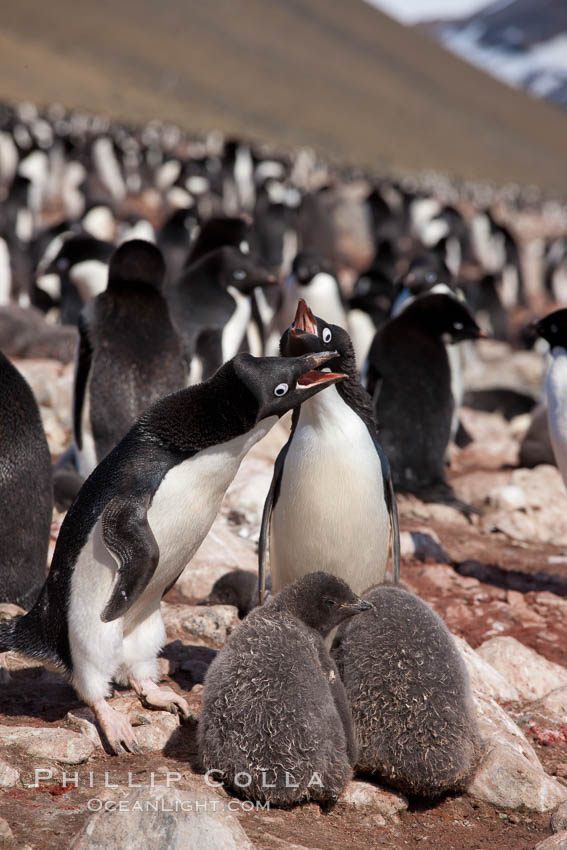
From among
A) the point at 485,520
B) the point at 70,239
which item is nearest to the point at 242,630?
the point at 485,520

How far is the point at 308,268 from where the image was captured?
33.0ft

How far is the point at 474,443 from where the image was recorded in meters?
9.23

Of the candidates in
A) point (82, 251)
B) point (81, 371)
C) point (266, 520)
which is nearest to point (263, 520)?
point (266, 520)

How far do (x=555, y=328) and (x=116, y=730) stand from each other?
11.9 feet

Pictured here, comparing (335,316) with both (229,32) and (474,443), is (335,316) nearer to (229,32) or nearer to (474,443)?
(474,443)

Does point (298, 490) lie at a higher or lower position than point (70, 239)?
lower

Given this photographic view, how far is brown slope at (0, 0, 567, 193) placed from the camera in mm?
67438

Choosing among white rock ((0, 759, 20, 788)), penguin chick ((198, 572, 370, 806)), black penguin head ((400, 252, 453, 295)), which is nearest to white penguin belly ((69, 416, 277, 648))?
penguin chick ((198, 572, 370, 806))

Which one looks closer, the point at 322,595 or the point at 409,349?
the point at 322,595

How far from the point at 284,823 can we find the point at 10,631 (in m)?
1.33

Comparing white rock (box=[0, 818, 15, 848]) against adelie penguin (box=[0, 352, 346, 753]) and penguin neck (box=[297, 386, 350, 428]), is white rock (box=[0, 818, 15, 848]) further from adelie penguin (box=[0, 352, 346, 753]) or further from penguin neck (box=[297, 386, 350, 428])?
penguin neck (box=[297, 386, 350, 428])

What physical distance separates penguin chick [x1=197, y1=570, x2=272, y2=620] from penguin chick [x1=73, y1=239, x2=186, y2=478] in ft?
3.96

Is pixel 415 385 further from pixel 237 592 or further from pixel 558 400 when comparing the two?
pixel 237 592

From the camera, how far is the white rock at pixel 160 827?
2775mm
